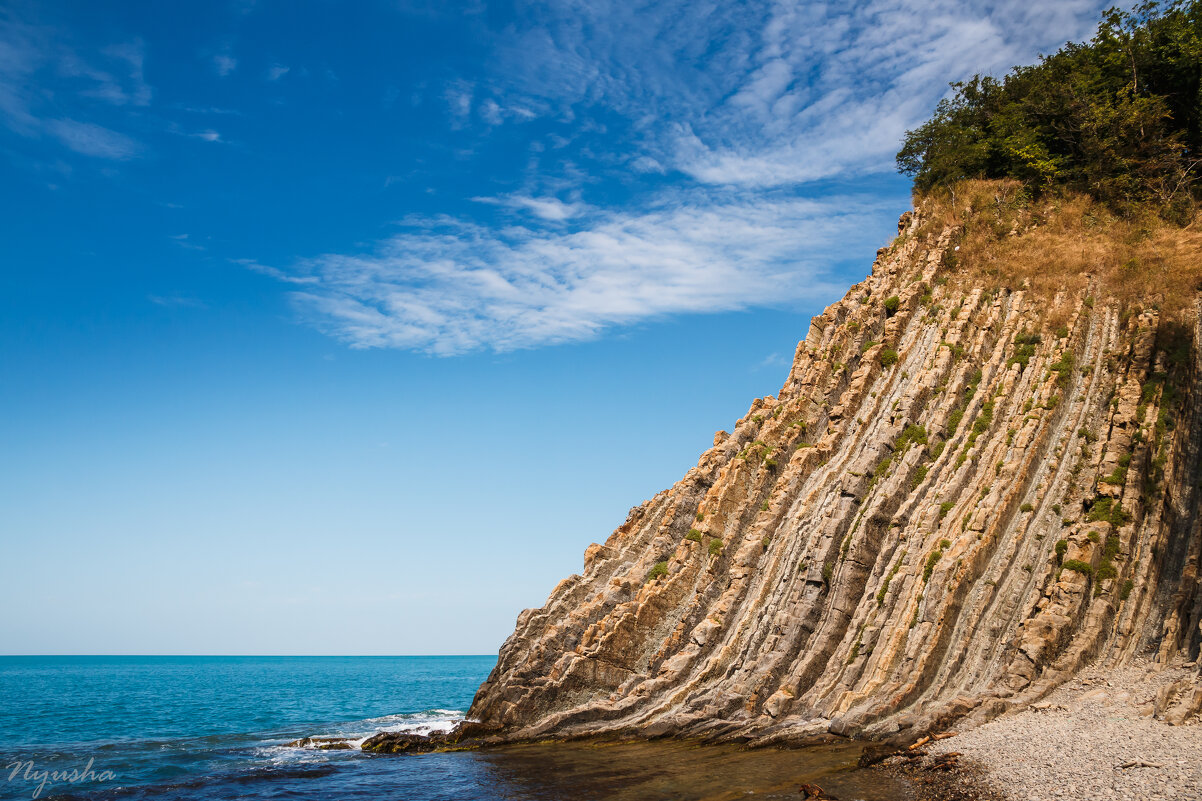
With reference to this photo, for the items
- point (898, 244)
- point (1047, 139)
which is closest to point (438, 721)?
point (898, 244)

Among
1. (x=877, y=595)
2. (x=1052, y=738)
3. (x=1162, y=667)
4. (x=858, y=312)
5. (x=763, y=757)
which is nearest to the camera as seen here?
(x=1052, y=738)

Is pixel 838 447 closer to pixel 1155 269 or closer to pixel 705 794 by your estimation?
pixel 1155 269

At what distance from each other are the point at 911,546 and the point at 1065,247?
20449 millimetres

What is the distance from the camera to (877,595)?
2748 cm

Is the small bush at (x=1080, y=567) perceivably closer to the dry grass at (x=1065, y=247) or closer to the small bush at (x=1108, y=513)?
the small bush at (x=1108, y=513)

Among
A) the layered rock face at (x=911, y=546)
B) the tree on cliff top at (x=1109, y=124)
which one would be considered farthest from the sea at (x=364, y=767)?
the tree on cliff top at (x=1109, y=124)

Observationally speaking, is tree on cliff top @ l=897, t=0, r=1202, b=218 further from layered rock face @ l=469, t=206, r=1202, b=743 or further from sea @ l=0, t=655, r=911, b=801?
sea @ l=0, t=655, r=911, b=801

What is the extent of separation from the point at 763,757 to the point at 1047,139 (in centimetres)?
3996

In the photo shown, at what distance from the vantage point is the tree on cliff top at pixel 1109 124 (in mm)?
38562

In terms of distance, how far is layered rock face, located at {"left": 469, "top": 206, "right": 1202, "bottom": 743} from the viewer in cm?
2323
